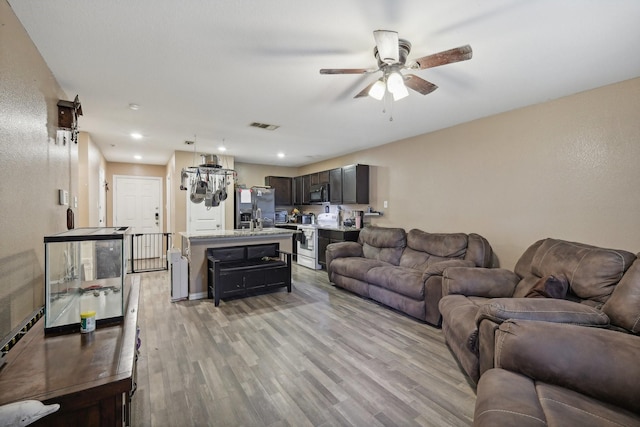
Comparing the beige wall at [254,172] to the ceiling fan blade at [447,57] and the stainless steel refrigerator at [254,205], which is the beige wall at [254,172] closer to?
the stainless steel refrigerator at [254,205]

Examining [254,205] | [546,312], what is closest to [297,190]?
[254,205]

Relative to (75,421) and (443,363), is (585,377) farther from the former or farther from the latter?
(75,421)

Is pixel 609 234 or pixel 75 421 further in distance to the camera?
pixel 609 234

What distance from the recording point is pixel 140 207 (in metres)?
7.55

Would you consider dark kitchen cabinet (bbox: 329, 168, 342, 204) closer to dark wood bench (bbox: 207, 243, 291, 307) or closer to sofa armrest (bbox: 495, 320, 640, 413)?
dark wood bench (bbox: 207, 243, 291, 307)

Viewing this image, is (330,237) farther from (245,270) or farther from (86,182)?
(86,182)

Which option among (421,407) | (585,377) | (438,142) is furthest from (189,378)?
(438,142)

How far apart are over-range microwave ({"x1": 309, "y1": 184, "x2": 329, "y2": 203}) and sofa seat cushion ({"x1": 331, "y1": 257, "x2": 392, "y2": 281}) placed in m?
2.11

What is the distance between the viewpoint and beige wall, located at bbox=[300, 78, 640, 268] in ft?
8.75

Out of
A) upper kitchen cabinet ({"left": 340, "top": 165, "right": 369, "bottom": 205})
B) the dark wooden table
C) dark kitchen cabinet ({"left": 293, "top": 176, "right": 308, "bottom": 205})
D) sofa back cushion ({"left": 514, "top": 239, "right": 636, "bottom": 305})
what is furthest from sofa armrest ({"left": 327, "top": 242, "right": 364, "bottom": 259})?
the dark wooden table

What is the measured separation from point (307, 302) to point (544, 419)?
309 centimetres

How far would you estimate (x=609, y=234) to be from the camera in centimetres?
274

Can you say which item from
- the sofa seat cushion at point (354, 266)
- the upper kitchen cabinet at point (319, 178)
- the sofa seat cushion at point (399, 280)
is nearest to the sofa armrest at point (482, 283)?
the sofa seat cushion at point (399, 280)

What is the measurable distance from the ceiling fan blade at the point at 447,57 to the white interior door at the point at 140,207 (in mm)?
7722
